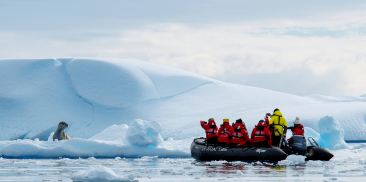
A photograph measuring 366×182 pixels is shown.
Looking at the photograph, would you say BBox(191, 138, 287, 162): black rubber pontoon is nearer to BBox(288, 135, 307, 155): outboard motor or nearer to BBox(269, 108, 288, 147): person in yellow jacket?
BBox(269, 108, 288, 147): person in yellow jacket

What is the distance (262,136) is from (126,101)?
2241 cm

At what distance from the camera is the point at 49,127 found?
40.1 meters

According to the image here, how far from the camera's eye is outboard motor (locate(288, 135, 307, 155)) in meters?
22.6

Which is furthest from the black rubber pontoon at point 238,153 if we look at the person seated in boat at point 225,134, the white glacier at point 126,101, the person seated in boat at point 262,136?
the white glacier at point 126,101

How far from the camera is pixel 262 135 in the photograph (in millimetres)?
22031

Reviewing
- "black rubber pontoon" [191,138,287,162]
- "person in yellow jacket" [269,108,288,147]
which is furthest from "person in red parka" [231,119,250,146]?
"person in yellow jacket" [269,108,288,147]

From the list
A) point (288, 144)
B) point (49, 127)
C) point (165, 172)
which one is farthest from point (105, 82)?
point (165, 172)

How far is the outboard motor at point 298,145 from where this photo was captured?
890 inches

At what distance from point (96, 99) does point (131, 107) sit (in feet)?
6.45

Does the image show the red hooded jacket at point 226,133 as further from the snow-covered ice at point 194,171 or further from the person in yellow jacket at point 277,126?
the person in yellow jacket at point 277,126

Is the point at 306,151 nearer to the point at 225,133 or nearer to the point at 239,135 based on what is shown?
the point at 239,135

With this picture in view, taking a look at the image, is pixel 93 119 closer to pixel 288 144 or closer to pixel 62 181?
pixel 288 144

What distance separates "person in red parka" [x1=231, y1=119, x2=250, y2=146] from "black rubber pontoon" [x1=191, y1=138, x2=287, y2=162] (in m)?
0.38

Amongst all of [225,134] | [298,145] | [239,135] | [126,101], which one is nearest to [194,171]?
[239,135]
